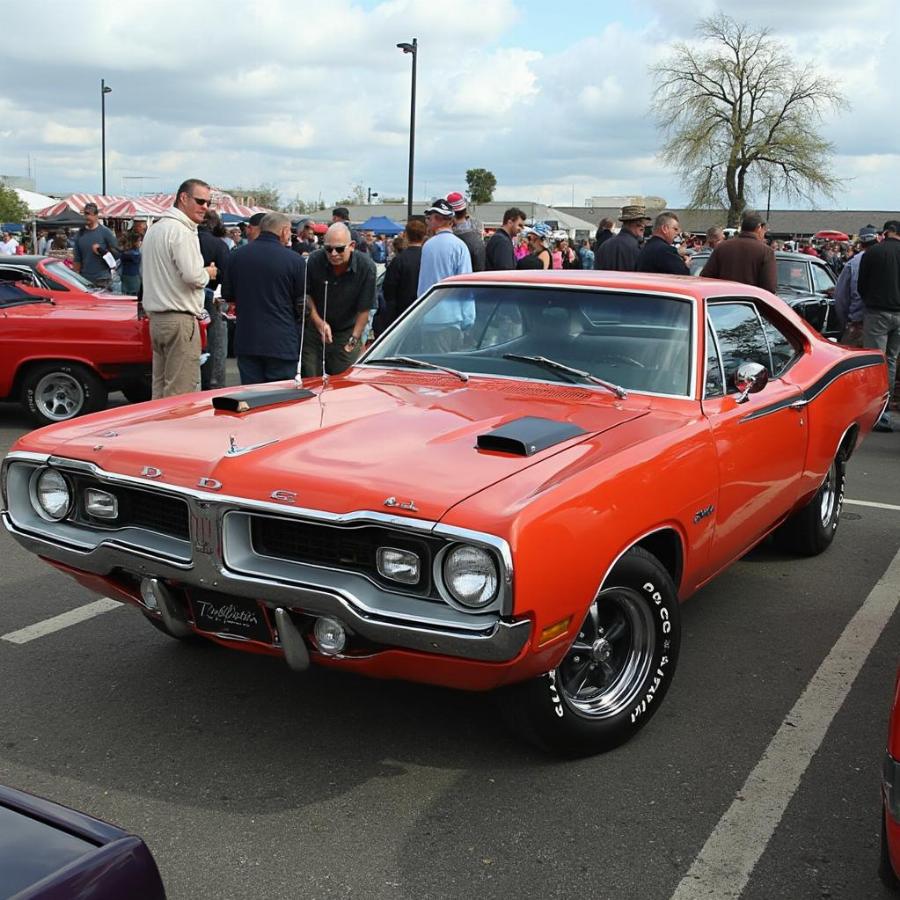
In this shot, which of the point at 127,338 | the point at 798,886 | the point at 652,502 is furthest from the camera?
Answer: the point at 127,338

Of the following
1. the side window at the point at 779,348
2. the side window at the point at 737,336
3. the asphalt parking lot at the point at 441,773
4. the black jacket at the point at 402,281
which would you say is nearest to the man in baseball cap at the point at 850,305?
the black jacket at the point at 402,281

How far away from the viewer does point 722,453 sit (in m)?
4.07

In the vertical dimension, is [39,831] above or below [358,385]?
below

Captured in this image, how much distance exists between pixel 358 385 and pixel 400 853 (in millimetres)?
2116

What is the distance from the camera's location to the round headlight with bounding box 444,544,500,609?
294 cm

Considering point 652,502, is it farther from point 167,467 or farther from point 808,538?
point 808,538

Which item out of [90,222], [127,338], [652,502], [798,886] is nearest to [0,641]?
[652,502]

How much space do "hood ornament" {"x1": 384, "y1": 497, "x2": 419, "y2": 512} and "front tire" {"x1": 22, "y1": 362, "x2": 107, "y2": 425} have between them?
686 cm

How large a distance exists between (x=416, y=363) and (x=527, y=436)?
136 centimetres

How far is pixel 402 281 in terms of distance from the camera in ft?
28.7

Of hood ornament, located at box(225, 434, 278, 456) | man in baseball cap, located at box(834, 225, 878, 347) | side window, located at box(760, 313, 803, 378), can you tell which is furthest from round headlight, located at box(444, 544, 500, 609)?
man in baseball cap, located at box(834, 225, 878, 347)

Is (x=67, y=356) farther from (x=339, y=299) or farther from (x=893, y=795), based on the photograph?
(x=893, y=795)

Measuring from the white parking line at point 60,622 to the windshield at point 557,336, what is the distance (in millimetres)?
1664

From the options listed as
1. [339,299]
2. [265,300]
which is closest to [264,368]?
[265,300]
